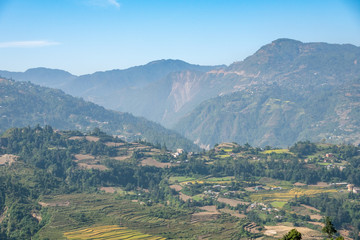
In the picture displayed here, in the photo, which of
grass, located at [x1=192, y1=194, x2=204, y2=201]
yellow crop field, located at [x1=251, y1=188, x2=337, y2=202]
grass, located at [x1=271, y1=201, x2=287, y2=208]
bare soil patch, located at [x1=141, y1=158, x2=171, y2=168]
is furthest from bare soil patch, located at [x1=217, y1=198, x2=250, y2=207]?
bare soil patch, located at [x1=141, y1=158, x2=171, y2=168]

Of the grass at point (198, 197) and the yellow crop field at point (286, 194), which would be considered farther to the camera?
the grass at point (198, 197)

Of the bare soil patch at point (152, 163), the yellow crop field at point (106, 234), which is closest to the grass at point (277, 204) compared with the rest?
the yellow crop field at point (106, 234)

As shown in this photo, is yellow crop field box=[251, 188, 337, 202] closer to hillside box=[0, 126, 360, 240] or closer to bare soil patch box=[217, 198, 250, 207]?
hillside box=[0, 126, 360, 240]

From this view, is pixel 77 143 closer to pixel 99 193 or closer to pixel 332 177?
pixel 99 193

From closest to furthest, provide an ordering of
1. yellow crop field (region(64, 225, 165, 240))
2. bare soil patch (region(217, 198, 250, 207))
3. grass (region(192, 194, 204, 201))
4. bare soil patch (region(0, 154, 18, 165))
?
yellow crop field (region(64, 225, 165, 240))
bare soil patch (region(217, 198, 250, 207))
grass (region(192, 194, 204, 201))
bare soil patch (region(0, 154, 18, 165))

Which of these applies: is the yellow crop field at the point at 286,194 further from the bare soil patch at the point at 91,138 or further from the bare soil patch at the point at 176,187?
the bare soil patch at the point at 91,138

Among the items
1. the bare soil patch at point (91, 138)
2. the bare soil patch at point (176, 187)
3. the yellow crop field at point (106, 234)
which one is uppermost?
the bare soil patch at point (91, 138)

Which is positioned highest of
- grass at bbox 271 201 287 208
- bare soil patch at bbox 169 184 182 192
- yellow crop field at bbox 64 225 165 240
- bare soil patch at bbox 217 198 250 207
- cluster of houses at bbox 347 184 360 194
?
cluster of houses at bbox 347 184 360 194

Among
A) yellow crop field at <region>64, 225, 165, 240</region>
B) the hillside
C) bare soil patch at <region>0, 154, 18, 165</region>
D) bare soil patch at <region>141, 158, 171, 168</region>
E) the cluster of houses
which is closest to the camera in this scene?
yellow crop field at <region>64, 225, 165, 240</region>

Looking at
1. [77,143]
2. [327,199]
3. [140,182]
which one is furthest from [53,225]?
[77,143]
